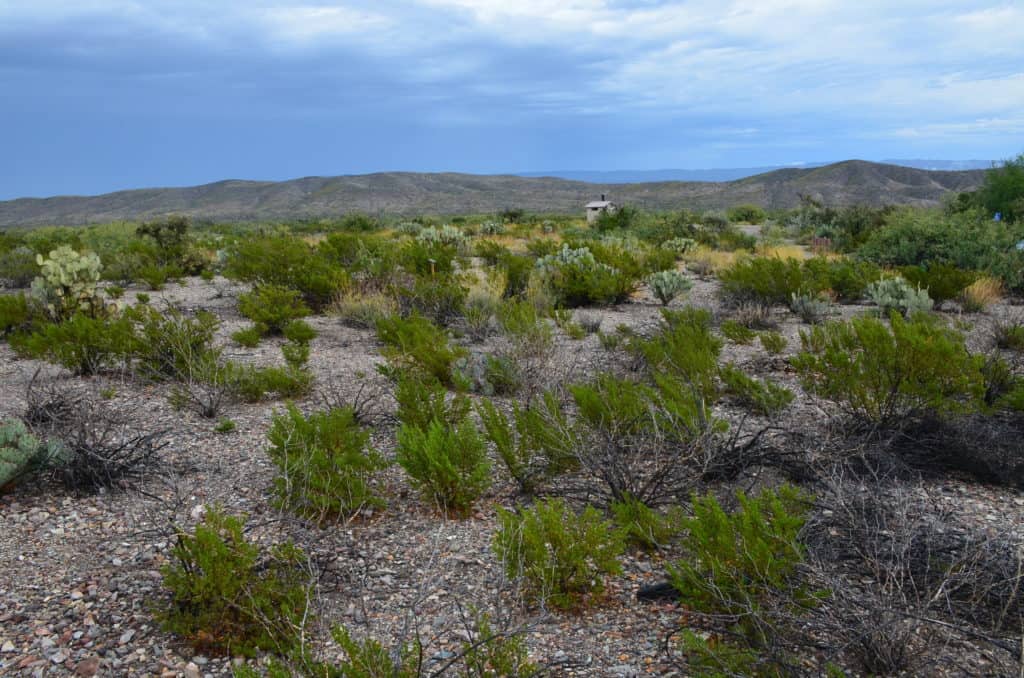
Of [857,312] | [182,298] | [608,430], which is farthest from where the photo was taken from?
[182,298]

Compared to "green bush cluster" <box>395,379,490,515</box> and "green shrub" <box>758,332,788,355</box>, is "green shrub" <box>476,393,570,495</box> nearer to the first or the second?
"green bush cluster" <box>395,379,490,515</box>

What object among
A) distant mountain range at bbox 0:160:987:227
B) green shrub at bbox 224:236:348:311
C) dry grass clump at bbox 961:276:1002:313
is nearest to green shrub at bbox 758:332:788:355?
dry grass clump at bbox 961:276:1002:313

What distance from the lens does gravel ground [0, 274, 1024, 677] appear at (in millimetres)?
2896

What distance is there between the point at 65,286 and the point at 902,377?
9.19 meters

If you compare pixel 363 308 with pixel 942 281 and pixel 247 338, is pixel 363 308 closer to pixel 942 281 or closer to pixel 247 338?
pixel 247 338

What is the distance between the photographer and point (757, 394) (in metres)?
5.52

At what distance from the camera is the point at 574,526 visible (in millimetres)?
3496

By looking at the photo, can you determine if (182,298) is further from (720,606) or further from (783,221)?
(783,221)

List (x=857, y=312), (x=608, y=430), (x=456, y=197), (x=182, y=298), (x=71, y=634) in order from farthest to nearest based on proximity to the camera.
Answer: (x=456, y=197), (x=182, y=298), (x=857, y=312), (x=608, y=430), (x=71, y=634)

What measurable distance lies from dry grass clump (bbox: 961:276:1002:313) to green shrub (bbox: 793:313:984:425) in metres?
6.29

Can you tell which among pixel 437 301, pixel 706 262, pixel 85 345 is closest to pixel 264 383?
pixel 85 345

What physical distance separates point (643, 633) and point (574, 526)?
2.07 feet

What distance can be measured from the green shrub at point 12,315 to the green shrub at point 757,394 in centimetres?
836

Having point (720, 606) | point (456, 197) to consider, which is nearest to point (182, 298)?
point (720, 606)
